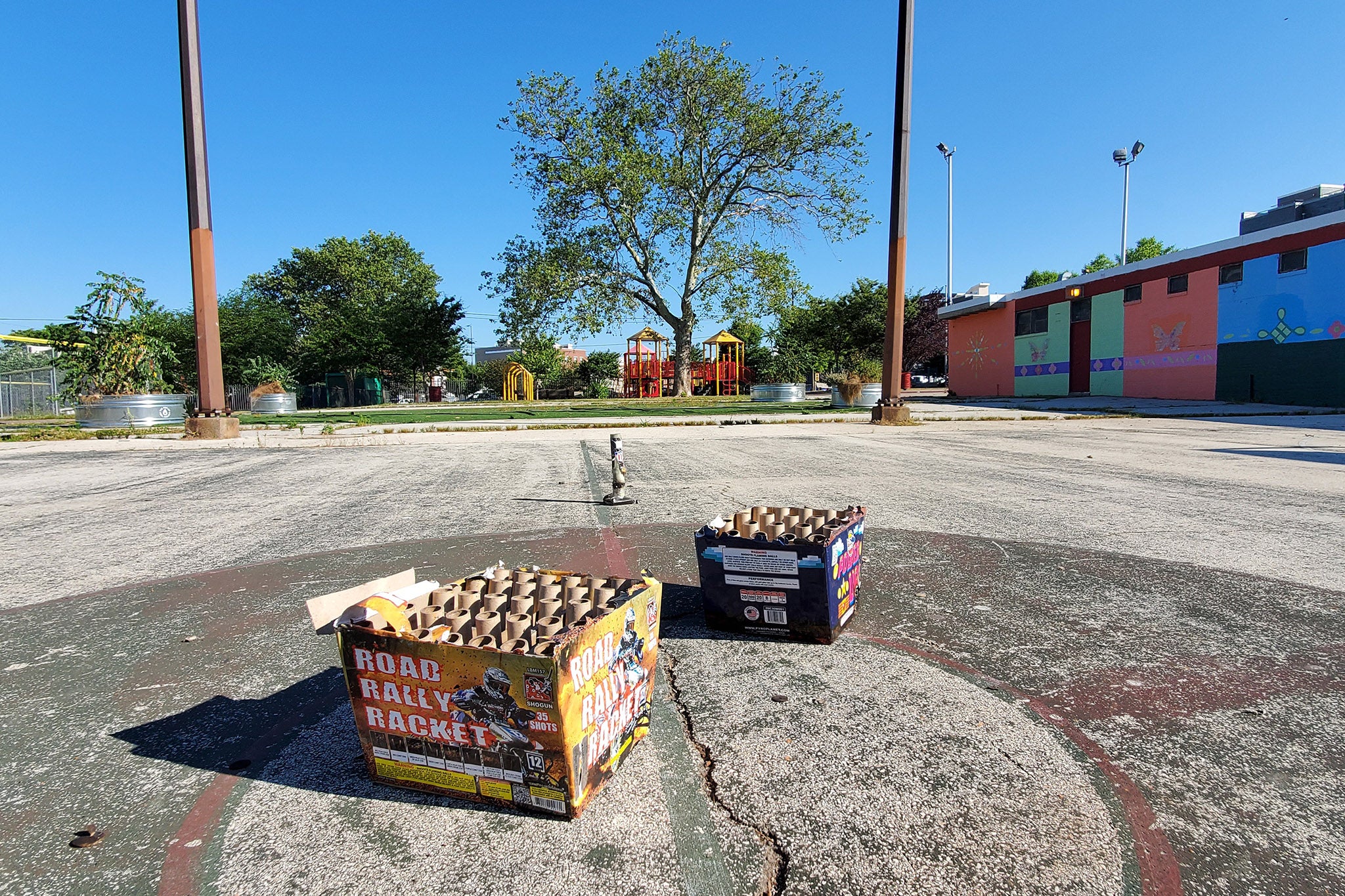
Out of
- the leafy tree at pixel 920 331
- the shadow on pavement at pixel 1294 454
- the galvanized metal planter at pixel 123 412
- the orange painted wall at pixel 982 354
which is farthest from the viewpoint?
the leafy tree at pixel 920 331

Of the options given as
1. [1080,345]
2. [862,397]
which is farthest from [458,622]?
[1080,345]

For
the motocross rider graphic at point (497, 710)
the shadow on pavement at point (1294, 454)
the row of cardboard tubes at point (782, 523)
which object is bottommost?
the shadow on pavement at point (1294, 454)

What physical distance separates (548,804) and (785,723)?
1000mm

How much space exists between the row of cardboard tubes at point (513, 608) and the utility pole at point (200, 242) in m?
13.7

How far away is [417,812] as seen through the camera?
226 centimetres

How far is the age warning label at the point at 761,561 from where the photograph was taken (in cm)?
342

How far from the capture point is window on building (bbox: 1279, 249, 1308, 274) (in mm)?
21125

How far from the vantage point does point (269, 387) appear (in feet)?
104

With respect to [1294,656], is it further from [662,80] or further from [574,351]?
[574,351]

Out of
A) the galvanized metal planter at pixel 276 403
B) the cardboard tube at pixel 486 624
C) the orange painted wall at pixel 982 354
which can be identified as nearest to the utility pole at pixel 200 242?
the cardboard tube at pixel 486 624

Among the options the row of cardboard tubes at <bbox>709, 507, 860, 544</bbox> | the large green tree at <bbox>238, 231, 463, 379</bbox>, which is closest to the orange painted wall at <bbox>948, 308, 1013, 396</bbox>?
the large green tree at <bbox>238, 231, 463, 379</bbox>

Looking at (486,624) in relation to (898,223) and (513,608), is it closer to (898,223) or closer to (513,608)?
(513,608)

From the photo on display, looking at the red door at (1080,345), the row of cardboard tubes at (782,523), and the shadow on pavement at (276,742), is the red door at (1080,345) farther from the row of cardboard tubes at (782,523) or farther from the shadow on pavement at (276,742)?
the shadow on pavement at (276,742)

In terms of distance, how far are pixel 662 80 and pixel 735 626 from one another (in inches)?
1428
